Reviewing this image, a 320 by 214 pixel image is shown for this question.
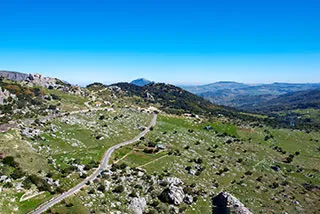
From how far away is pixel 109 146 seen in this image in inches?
4528

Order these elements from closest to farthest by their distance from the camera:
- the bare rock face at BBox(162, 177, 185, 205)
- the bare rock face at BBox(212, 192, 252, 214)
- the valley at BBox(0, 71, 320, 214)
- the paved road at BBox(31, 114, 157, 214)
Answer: the paved road at BBox(31, 114, 157, 214)
the valley at BBox(0, 71, 320, 214)
the bare rock face at BBox(162, 177, 185, 205)
the bare rock face at BBox(212, 192, 252, 214)

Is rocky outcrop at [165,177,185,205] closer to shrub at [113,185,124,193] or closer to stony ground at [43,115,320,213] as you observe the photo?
stony ground at [43,115,320,213]

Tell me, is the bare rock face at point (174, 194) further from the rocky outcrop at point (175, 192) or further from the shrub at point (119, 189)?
the shrub at point (119, 189)

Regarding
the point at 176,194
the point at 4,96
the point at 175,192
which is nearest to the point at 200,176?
the point at 175,192

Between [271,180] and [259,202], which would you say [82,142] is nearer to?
[259,202]

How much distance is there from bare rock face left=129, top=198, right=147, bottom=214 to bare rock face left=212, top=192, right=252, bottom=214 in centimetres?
2248

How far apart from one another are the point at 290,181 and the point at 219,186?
41638 millimetres

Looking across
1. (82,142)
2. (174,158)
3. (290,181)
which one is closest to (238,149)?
(290,181)

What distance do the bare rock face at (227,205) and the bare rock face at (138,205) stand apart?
73.8 ft

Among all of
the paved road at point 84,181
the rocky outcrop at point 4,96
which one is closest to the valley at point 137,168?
the paved road at point 84,181

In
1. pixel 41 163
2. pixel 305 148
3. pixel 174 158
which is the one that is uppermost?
pixel 41 163

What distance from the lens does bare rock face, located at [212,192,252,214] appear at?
76750mm

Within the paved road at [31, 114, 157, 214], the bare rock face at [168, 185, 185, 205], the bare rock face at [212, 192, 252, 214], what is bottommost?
the bare rock face at [212, 192, 252, 214]

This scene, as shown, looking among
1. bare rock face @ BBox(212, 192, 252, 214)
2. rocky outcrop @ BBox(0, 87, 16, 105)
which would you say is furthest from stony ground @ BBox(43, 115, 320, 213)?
rocky outcrop @ BBox(0, 87, 16, 105)
